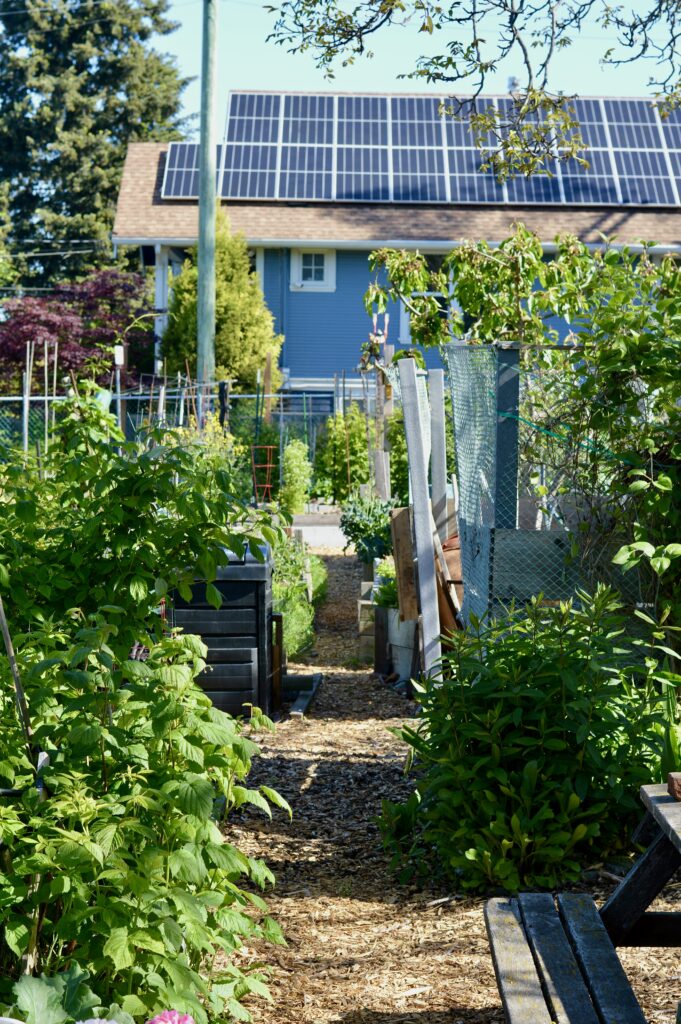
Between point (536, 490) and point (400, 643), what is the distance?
2.65 meters

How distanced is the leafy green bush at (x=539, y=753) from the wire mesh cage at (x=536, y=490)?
78 cm

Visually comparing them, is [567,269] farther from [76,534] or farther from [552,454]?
[76,534]

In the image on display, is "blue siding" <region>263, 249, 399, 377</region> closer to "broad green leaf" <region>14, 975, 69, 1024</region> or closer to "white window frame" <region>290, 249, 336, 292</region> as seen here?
"white window frame" <region>290, 249, 336, 292</region>

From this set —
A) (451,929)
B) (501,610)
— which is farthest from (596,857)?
(501,610)

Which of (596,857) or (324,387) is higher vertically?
(324,387)

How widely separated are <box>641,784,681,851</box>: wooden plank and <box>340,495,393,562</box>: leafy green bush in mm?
7171

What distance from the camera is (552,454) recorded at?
516 cm

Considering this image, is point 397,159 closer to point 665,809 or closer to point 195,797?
point 665,809

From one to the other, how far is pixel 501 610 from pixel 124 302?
68.7 ft

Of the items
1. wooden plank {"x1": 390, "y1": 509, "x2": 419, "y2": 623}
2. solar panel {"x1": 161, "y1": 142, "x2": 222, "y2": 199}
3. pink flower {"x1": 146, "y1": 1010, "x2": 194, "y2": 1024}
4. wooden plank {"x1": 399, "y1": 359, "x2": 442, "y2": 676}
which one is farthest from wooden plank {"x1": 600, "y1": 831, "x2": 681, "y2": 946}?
solar panel {"x1": 161, "y1": 142, "x2": 222, "y2": 199}

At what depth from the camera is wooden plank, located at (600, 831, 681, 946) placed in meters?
2.99

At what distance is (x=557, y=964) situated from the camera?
272 cm

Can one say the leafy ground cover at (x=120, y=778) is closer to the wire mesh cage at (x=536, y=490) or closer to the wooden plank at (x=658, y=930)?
the wooden plank at (x=658, y=930)

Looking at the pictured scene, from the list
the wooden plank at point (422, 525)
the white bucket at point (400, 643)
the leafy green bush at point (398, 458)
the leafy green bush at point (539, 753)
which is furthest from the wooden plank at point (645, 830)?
the leafy green bush at point (398, 458)
